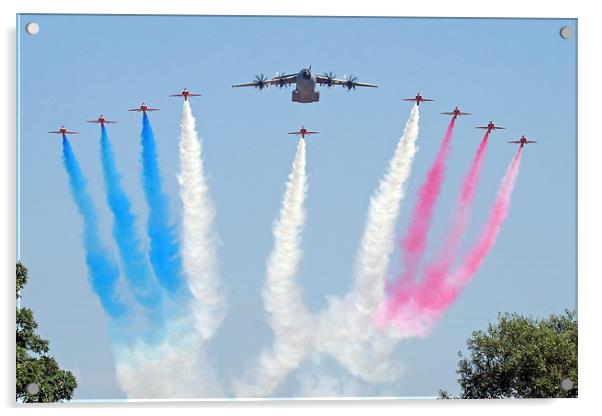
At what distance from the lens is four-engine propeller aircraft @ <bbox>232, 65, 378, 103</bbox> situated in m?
49.2

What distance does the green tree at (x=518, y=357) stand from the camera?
163 feet

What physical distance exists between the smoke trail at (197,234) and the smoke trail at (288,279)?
1.14 metres

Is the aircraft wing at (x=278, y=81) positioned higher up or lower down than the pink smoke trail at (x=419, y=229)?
higher up

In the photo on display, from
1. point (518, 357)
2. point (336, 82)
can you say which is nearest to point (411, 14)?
point (336, 82)

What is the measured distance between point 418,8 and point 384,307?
256 inches

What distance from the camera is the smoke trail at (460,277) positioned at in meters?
48.8

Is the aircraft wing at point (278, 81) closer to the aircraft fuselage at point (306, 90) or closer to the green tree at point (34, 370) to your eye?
the aircraft fuselage at point (306, 90)

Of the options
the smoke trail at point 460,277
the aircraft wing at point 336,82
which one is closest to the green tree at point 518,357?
the smoke trail at point 460,277

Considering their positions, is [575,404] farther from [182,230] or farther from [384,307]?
[182,230]

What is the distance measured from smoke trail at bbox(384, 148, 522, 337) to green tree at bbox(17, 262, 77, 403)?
22.1 ft

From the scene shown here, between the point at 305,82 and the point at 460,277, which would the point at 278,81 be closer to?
the point at 305,82

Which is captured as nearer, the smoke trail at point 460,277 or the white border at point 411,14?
the white border at point 411,14

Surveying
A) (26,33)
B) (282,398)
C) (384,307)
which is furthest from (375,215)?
(26,33)

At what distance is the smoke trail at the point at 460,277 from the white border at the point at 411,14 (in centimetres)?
213
